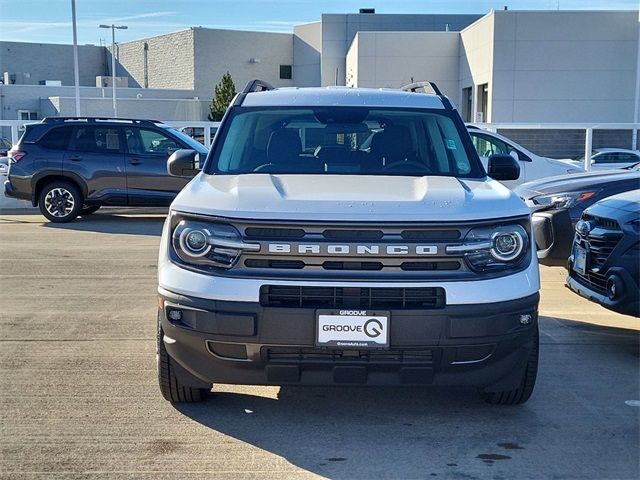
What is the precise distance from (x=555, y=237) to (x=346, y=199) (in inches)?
139

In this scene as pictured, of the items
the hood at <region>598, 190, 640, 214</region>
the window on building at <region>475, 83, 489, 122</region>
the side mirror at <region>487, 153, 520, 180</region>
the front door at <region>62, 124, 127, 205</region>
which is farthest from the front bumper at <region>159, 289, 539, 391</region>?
the window on building at <region>475, 83, 489, 122</region>

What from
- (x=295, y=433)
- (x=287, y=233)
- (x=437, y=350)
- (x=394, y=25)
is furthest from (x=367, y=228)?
(x=394, y=25)

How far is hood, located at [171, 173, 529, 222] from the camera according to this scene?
13.3 ft

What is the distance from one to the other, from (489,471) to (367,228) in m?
1.32

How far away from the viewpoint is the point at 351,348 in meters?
3.95

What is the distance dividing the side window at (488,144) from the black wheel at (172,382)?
1047 centimetres

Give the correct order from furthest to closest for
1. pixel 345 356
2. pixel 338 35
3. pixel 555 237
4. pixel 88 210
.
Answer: pixel 338 35, pixel 88 210, pixel 555 237, pixel 345 356

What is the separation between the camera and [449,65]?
1657 inches

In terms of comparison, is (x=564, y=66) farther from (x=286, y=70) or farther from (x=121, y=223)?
(x=286, y=70)

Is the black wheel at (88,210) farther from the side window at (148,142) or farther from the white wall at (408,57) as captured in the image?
the white wall at (408,57)

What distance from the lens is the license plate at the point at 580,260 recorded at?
19.8ft

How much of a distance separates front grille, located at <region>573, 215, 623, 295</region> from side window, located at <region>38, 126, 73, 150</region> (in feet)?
33.9

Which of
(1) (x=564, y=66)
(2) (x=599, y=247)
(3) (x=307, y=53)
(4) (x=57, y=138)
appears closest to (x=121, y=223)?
(4) (x=57, y=138)

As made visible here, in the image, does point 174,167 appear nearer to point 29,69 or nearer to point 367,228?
point 367,228
